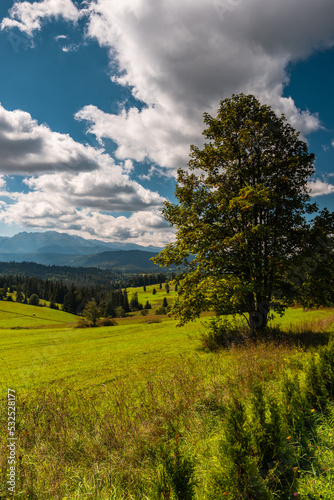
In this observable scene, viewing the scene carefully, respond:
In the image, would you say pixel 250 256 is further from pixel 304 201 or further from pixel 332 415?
pixel 332 415

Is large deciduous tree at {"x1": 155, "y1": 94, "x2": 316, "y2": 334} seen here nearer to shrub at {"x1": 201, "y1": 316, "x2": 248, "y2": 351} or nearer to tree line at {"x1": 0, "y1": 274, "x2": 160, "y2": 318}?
shrub at {"x1": 201, "y1": 316, "x2": 248, "y2": 351}

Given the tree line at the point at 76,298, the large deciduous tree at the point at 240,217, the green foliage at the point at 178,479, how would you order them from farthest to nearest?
the tree line at the point at 76,298 → the large deciduous tree at the point at 240,217 → the green foliage at the point at 178,479

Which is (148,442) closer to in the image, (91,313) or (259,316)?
(259,316)

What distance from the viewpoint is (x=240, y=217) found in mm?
15969

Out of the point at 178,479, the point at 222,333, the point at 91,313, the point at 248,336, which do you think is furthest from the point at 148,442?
the point at 91,313

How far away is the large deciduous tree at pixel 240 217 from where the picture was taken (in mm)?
14898

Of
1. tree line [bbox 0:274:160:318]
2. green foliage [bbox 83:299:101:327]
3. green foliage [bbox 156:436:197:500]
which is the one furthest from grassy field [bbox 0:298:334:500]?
tree line [bbox 0:274:160:318]

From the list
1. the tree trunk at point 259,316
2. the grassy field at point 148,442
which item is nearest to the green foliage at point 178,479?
the grassy field at point 148,442

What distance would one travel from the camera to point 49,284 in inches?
7224

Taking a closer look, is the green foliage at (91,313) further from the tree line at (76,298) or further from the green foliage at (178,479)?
the green foliage at (178,479)

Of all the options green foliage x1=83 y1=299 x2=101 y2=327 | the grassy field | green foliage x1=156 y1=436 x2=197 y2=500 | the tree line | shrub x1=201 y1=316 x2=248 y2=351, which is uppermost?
green foliage x1=156 y1=436 x2=197 y2=500

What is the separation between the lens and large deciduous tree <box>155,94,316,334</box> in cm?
1490

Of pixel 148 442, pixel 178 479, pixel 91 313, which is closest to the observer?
pixel 178 479

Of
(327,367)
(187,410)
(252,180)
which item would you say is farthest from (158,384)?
(252,180)
